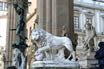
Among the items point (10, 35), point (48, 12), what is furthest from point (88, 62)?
point (10, 35)

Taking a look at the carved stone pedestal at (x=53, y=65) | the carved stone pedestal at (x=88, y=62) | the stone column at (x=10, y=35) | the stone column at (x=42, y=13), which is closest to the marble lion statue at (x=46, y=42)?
the carved stone pedestal at (x=53, y=65)

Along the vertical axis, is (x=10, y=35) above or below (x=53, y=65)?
above

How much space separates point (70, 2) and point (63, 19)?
1096 mm

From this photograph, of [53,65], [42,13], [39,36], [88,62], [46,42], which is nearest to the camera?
[53,65]

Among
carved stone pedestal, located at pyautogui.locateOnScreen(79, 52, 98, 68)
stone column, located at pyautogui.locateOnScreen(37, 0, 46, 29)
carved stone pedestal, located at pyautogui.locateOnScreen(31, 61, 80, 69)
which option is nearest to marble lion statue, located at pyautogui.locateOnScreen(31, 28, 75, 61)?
carved stone pedestal, located at pyautogui.locateOnScreen(31, 61, 80, 69)

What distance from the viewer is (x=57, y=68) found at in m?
6.95

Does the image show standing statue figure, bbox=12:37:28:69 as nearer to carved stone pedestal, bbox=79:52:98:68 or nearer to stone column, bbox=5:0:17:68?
carved stone pedestal, bbox=79:52:98:68

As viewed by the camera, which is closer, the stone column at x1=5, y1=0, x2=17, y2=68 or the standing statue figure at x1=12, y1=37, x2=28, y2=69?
the standing statue figure at x1=12, y1=37, x2=28, y2=69

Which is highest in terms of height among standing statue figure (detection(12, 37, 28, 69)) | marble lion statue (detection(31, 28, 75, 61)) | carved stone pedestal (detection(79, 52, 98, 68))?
marble lion statue (detection(31, 28, 75, 61))

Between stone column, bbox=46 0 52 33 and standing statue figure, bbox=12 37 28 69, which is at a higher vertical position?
stone column, bbox=46 0 52 33

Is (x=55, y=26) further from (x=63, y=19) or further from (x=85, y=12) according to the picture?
(x=85, y=12)

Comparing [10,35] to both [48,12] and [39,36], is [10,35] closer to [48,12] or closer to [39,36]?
[48,12]

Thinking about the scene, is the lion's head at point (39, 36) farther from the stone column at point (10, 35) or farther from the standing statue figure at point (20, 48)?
the stone column at point (10, 35)

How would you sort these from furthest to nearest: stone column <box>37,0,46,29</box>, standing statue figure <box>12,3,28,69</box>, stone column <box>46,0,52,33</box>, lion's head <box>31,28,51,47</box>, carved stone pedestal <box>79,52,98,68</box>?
carved stone pedestal <box>79,52,98,68</box> < standing statue figure <box>12,3,28,69</box> < stone column <box>37,0,46,29</box> < stone column <box>46,0,52,33</box> < lion's head <box>31,28,51,47</box>
